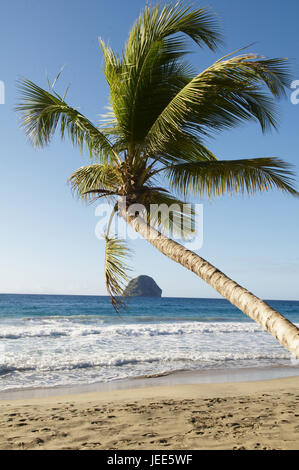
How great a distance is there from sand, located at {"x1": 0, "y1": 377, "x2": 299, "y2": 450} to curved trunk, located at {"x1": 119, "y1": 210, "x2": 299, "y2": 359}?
8.76 ft

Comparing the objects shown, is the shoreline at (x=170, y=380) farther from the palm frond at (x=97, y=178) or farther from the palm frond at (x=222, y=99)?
the palm frond at (x=222, y=99)

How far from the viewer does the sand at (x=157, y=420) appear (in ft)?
16.9

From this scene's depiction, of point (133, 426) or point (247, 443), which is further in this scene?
point (133, 426)

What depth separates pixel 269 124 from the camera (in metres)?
5.51

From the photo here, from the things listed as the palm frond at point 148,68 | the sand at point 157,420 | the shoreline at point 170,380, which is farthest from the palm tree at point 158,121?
the shoreline at point 170,380

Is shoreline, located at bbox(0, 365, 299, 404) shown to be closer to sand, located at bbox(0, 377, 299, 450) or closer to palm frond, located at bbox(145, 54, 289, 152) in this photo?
sand, located at bbox(0, 377, 299, 450)

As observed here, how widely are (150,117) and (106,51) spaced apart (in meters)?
1.37

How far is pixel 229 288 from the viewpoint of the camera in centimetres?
346

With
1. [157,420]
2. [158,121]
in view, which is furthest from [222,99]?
[157,420]

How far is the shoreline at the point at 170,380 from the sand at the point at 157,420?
349 mm

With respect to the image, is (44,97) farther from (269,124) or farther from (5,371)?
(5,371)

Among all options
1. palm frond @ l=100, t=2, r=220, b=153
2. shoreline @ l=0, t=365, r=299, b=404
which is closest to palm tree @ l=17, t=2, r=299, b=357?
palm frond @ l=100, t=2, r=220, b=153
